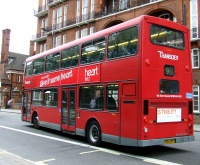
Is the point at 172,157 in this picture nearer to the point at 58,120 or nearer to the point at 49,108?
the point at 58,120

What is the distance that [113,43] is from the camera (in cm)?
980

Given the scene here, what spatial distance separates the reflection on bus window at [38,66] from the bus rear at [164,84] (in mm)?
7952

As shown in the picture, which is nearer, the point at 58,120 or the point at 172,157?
the point at 172,157

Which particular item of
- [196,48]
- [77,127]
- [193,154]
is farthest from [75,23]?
[193,154]

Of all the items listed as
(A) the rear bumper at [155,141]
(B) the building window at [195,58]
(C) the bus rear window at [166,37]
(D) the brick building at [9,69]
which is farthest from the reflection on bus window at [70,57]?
(D) the brick building at [9,69]

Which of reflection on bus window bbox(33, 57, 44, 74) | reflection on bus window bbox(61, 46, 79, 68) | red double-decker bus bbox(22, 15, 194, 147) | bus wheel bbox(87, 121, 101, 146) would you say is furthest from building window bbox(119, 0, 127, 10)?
bus wheel bbox(87, 121, 101, 146)

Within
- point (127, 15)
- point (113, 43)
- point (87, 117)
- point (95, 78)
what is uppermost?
point (127, 15)

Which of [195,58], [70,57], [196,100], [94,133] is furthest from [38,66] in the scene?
[195,58]

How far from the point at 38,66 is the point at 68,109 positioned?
449 centimetres

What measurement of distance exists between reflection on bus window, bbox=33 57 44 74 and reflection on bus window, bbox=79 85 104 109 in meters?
4.62

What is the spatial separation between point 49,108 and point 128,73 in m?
6.58

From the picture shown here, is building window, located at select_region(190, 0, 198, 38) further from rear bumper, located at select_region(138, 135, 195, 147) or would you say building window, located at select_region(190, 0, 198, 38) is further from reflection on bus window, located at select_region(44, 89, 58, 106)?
rear bumper, located at select_region(138, 135, 195, 147)

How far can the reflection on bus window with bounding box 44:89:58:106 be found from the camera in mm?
13514

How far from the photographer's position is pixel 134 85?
337 inches
